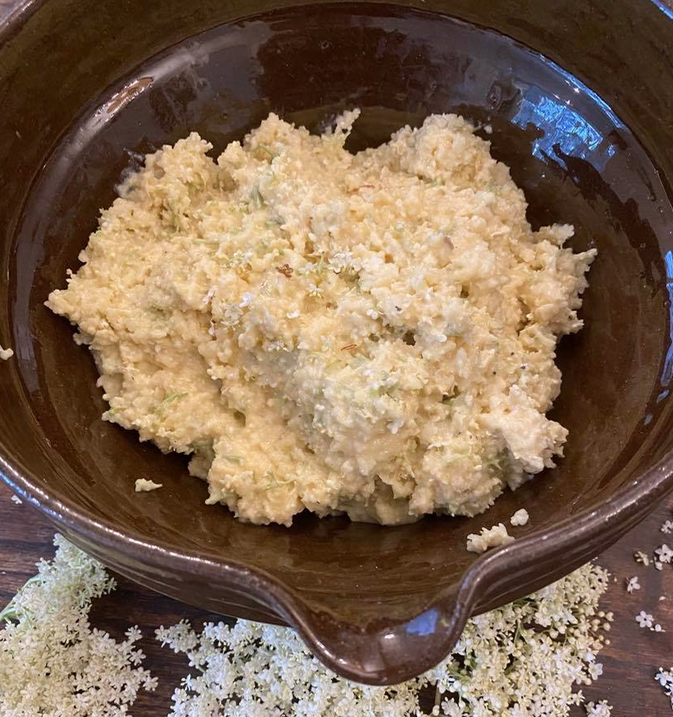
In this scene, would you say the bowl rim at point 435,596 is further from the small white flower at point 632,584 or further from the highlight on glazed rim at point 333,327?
the small white flower at point 632,584

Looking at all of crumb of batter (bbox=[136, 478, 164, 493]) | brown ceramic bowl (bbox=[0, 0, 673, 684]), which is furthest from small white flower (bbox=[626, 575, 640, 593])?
crumb of batter (bbox=[136, 478, 164, 493])

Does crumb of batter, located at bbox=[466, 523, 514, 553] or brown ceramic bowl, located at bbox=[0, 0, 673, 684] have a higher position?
brown ceramic bowl, located at bbox=[0, 0, 673, 684]

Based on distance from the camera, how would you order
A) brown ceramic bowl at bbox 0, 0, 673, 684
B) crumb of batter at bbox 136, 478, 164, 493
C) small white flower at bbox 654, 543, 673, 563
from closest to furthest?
brown ceramic bowl at bbox 0, 0, 673, 684 < crumb of batter at bbox 136, 478, 164, 493 < small white flower at bbox 654, 543, 673, 563

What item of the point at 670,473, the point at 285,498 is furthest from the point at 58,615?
the point at 670,473

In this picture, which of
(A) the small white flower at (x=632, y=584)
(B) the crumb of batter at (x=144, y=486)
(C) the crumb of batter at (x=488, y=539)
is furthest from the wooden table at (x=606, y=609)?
(C) the crumb of batter at (x=488, y=539)

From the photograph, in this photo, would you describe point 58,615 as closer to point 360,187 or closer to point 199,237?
point 199,237

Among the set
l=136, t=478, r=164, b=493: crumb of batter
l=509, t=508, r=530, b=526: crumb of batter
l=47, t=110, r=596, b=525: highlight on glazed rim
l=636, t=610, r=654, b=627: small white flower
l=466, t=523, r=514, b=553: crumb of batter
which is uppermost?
l=47, t=110, r=596, b=525: highlight on glazed rim

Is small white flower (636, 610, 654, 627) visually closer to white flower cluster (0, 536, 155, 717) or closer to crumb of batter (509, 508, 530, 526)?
crumb of batter (509, 508, 530, 526)
